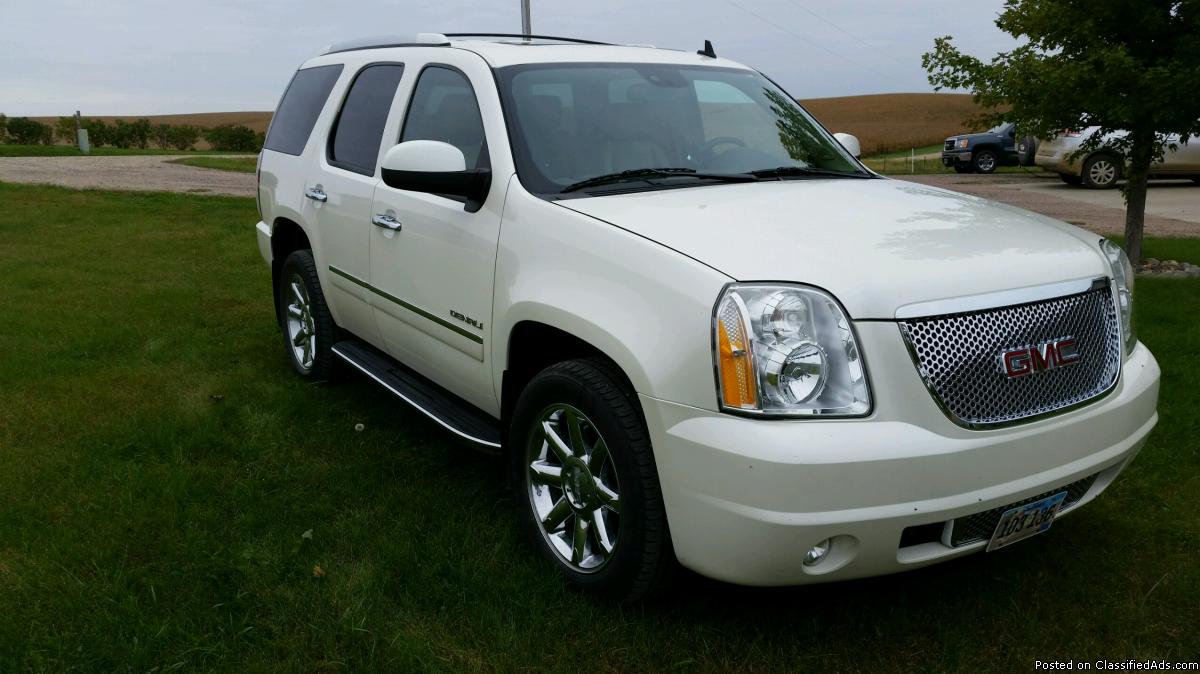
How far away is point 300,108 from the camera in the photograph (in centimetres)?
584

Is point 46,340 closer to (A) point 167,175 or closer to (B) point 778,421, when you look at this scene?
(B) point 778,421

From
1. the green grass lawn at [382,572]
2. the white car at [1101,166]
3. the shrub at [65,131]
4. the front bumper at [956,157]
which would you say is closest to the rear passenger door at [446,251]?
the green grass lawn at [382,572]

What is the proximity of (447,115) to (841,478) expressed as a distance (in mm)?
2460

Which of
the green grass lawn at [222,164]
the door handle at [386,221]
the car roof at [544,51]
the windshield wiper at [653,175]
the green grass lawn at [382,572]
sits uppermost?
the car roof at [544,51]

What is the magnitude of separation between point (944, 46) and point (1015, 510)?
7464mm

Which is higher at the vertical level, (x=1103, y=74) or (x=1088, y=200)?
(x=1103, y=74)

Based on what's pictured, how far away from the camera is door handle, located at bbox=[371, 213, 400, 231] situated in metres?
4.26

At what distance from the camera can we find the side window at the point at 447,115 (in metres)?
4.01

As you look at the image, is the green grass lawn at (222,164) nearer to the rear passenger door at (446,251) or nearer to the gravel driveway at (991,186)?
the gravel driveway at (991,186)

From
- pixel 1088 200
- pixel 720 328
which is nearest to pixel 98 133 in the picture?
pixel 1088 200

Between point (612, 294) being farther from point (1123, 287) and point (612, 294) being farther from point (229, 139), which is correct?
point (229, 139)

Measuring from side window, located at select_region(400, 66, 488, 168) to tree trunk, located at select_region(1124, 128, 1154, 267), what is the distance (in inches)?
255

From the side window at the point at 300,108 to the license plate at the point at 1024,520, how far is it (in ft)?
13.4

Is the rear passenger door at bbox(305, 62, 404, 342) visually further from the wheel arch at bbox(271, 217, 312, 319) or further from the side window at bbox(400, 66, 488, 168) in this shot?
the wheel arch at bbox(271, 217, 312, 319)
